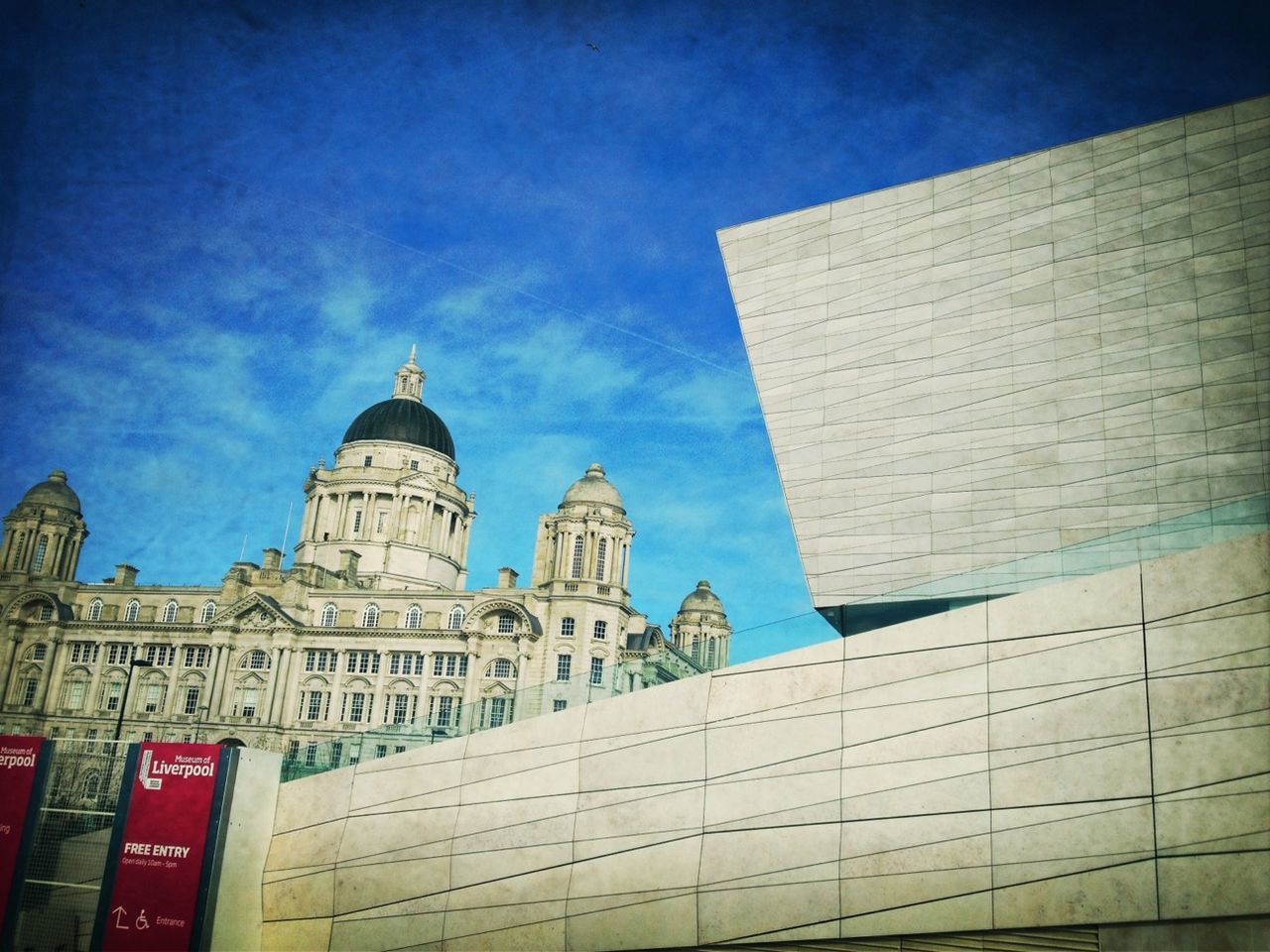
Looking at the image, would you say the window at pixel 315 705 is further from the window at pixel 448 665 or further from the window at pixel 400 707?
the window at pixel 448 665

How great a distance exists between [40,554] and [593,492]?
136 feet

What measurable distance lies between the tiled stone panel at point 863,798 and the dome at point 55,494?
6818 cm

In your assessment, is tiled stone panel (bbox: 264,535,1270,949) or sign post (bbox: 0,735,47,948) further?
sign post (bbox: 0,735,47,948)

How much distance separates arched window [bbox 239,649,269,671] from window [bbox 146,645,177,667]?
5.46 m

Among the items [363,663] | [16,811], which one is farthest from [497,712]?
[363,663]

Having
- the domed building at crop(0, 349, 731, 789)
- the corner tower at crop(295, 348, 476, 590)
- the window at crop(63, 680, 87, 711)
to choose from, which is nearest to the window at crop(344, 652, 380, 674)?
the domed building at crop(0, 349, 731, 789)

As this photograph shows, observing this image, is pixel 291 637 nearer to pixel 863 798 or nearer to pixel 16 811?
pixel 16 811

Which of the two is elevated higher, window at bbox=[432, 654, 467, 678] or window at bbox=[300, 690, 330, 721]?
window at bbox=[432, 654, 467, 678]

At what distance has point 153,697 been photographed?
239 ft

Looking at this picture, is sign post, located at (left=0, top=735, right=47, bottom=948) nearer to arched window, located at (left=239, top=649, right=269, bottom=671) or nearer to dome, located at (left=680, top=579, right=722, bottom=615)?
arched window, located at (left=239, top=649, right=269, bottom=671)

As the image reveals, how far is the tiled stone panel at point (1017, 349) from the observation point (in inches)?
971

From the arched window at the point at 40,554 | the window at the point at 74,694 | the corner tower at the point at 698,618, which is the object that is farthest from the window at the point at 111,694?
the corner tower at the point at 698,618

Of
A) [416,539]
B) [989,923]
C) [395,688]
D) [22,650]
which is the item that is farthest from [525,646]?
[989,923]

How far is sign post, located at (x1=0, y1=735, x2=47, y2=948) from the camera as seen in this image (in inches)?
909
